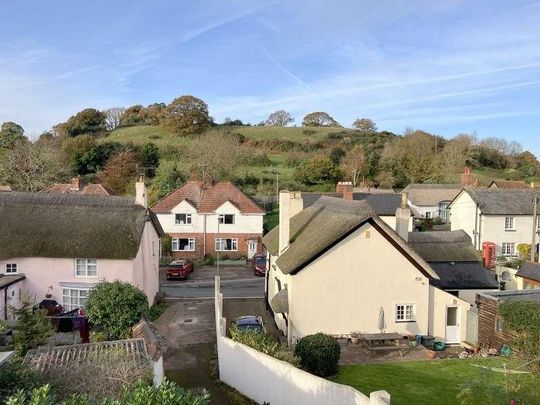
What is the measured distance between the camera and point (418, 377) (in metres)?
19.0

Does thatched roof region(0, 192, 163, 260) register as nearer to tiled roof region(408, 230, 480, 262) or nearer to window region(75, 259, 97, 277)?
window region(75, 259, 97, 277)

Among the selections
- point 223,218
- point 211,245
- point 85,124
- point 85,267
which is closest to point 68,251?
point 85,267

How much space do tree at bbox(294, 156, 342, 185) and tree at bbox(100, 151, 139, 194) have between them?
2332 centimetres

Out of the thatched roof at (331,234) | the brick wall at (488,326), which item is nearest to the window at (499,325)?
the brick wall at (488,326)

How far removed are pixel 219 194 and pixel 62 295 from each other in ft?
70.5

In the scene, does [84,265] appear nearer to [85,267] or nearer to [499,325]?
[85,267]

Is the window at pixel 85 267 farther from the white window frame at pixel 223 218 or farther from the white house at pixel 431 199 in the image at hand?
the white house at pixel 431 199

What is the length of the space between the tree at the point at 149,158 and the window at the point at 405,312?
2109 inches

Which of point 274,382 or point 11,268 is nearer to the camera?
point 274,382

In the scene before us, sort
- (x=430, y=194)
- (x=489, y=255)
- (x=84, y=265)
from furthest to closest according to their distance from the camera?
(x=430, y=194), (x=489, y=255), (x=84, y=265)

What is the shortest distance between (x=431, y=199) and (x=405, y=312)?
45.0m

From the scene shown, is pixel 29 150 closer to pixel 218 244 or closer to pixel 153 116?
pixel 218 244

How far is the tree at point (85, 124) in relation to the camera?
96688 millimetres

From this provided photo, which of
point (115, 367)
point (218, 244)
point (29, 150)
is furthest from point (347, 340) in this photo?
point (29, 150)
